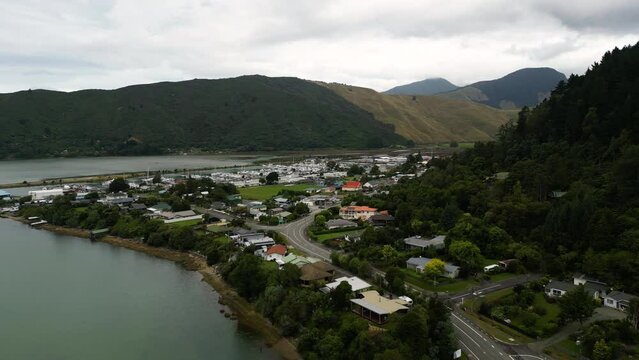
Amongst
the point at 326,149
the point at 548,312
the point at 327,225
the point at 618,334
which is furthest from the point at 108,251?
the point at 326,149

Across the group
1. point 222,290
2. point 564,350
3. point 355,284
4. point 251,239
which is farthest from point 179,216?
point 564,350

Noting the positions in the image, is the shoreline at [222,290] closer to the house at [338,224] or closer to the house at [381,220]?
the house at [338,224]

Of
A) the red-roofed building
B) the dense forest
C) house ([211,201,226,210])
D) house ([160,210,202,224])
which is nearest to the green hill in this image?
house ([211,201,226,210])

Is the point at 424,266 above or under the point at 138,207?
under

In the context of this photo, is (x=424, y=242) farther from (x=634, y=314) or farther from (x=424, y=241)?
(x=634, y=314)

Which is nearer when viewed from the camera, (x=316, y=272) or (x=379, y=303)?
(x=379, y=303)

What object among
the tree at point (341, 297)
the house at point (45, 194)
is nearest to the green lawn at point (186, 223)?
the tree at point (341, 297)

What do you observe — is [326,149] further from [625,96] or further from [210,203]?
[625,96]
